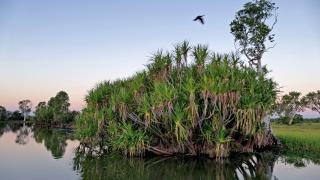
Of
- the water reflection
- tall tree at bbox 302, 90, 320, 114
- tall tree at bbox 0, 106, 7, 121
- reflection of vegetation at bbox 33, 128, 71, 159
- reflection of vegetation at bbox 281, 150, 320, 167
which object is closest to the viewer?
reflection of vegetation at bbox 281, 150, 320, 167

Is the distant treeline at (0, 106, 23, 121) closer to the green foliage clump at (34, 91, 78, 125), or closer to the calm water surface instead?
the green foliage clump at (34, 91, 78, 125)

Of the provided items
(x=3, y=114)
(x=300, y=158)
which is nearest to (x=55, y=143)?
(x=300, y=158)

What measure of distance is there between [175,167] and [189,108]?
3.63m

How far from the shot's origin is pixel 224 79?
19.6 meters

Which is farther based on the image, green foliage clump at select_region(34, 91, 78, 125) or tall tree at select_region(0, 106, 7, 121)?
tall tree at select_region(0, 106, 7, 121)

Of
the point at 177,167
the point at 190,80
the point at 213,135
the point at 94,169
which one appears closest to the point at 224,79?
the point at 190,80

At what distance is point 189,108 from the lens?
19.7 meters

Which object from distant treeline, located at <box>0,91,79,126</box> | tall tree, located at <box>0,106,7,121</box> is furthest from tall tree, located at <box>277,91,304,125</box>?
tall tree, located at <box>0,106,7,121</box>

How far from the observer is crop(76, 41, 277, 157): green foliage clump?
19.6 metres

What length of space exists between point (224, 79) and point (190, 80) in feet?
6.34

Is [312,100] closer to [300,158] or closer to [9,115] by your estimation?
[300,158]

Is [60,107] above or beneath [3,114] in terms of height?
above

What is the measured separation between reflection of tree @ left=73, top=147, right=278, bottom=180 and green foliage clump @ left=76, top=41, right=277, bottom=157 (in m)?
1.19

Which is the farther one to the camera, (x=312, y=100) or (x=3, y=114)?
(x=3, y=114)
